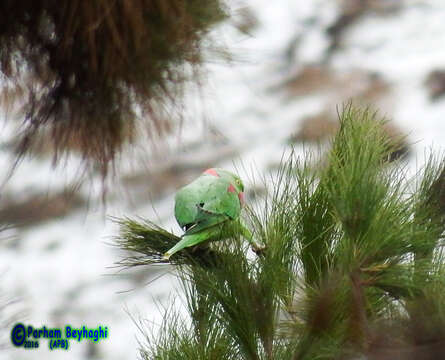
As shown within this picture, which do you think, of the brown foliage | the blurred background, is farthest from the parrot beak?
the blurred background

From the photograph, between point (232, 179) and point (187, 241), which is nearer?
point (187, 241)

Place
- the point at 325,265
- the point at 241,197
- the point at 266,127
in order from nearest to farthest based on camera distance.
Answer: the point at 325,265 → the point at 241,197 → the point at 266,127

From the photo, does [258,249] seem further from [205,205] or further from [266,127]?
[266,127]

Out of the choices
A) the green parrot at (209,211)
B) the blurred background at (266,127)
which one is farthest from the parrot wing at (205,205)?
the blurred background at (266,127)

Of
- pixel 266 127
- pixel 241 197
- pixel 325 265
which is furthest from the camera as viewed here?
pixel 266 127

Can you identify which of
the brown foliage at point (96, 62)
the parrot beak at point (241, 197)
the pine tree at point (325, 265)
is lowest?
the pine tree at point (325, 265)

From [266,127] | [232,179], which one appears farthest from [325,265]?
[266,127]

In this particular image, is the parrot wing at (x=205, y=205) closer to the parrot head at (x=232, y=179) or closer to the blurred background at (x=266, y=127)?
the parrot head at (x=232, y=179)
